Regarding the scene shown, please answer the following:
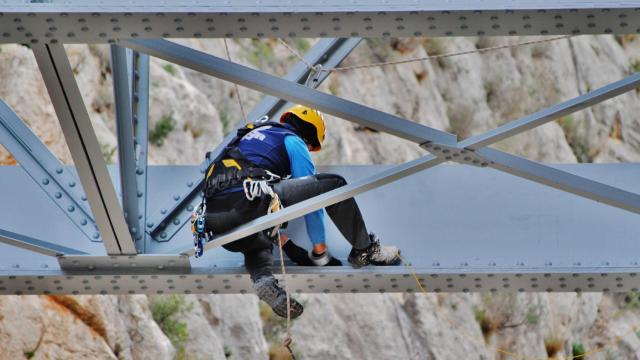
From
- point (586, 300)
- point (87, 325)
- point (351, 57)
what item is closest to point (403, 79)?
point (351, 57)

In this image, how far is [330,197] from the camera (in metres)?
9.30

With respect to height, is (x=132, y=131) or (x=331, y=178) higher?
(x=132, y=131)

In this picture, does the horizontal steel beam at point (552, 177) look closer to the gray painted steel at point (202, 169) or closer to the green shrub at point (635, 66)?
the gray painted steel at point (202, 169)

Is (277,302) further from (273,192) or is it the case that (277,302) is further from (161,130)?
(161,130)

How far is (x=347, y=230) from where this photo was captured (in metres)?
10.1

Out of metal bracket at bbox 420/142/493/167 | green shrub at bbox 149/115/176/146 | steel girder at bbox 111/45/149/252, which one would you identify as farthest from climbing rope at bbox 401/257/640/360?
green shrub at bbox 149/115/176/146

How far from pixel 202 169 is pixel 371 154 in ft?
32.8

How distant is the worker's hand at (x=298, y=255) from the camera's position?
34.9 ft

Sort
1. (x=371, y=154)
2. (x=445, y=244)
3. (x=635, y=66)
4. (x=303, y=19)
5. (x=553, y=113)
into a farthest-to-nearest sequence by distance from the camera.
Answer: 1. (x=635, y=66)
2. (x=371, y=154)
3. (x=445, y=244)
4. (x=553, y=113)
5. (x=303, y=19)

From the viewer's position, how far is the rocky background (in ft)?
45.9

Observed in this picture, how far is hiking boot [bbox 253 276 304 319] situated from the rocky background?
3.80 m

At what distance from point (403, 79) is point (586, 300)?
4810 millimetres

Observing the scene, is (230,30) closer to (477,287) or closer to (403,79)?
(477,287)

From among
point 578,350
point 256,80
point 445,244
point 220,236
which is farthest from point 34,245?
point 578,350
